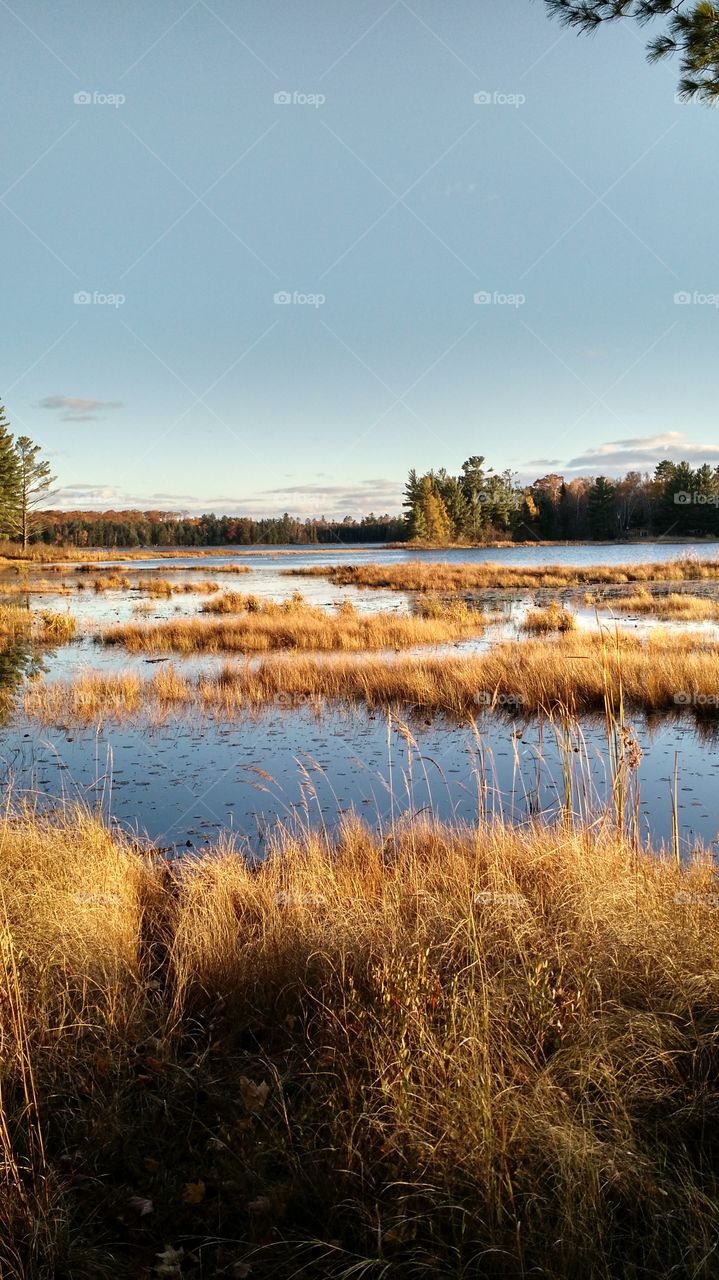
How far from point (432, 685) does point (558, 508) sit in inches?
4014

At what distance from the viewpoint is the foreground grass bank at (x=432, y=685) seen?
40.1 ft

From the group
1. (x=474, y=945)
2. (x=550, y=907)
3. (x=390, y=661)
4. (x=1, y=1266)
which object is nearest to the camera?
(x=1, y=1266)

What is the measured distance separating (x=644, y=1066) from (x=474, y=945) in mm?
800

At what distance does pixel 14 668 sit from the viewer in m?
16.4

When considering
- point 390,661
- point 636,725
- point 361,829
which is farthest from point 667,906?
point 390,661

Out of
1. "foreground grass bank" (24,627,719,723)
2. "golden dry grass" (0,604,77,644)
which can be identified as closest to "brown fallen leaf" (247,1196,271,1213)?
"foreground grass bank" (24,627,719,723)

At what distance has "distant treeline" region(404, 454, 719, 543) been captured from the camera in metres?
94.3

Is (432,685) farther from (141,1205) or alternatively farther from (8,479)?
(8,479)

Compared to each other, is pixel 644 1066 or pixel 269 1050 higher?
pixel 644 1066

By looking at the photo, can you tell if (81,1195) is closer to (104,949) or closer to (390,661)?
(104,949)

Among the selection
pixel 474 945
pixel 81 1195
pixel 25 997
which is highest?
pixel 474 945

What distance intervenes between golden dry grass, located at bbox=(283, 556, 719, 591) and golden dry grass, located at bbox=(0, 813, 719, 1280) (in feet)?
120

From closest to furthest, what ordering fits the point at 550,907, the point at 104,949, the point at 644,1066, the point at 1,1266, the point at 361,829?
1. the point at 1,1266
2. the point at 644,1066
3. the point at 104,949
4. the point at 550,907
5. the point at 361,829

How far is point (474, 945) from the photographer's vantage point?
334 centimetres
